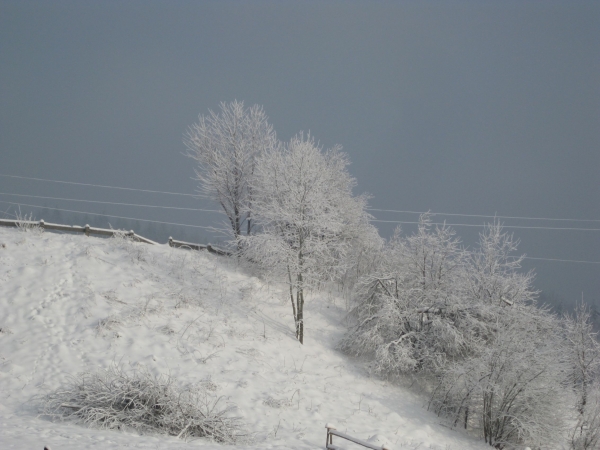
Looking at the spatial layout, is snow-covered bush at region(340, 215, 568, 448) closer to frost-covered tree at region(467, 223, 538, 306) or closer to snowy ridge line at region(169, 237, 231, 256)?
frost-covered tree at region(467, 223, 538, 306)

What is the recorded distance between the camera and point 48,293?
58.7ft

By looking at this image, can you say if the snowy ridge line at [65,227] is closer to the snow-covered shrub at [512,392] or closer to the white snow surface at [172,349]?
the white snow surface at [172,349]

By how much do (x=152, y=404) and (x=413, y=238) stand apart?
1622 centimetres

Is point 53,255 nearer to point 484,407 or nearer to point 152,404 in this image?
point 152,404

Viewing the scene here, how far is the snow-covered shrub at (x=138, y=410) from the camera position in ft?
37.2

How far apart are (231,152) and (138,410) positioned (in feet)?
68.3

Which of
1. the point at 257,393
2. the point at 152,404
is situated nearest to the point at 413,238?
the point at 257,393

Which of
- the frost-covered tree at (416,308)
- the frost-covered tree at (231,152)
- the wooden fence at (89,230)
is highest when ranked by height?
the frost-covered tree at (231,152)

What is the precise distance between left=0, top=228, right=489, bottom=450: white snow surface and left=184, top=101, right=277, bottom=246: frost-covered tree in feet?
19.8

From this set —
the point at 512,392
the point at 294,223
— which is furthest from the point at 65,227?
the point at 512,392

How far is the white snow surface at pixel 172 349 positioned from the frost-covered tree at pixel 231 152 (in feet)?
19.8

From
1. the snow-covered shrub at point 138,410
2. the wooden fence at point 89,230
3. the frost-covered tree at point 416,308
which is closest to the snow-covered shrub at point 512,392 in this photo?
the frost-covered tree at point 416,308

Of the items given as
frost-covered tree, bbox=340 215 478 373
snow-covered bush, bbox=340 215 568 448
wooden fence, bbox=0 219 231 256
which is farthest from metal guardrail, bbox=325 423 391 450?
wooden fence, bbox=0 219 231 256

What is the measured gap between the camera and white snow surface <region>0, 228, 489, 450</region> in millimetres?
12508
